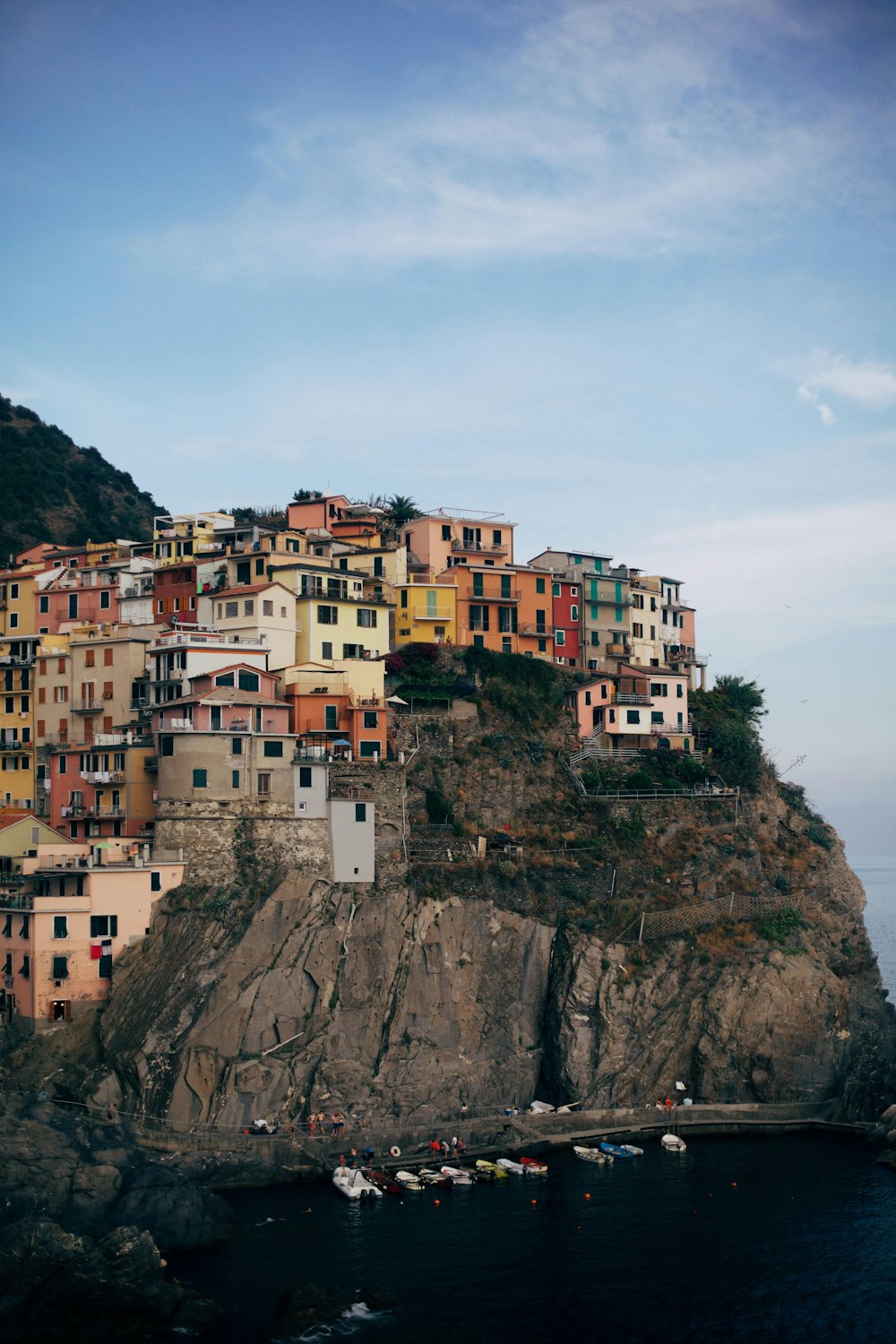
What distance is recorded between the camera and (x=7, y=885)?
88500mm

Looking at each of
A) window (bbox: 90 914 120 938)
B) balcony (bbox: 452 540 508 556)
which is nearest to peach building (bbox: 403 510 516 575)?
balcony (bbox: 452 540 508 556)

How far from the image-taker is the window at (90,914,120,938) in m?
83.8

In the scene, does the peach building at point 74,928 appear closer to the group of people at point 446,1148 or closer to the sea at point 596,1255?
the sea at point 596,1255

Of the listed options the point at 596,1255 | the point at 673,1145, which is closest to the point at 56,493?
the point at 673,1145

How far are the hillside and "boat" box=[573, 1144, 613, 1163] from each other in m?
81.6

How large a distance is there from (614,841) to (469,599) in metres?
22.1

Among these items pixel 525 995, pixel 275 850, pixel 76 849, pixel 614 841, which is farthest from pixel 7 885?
pixel 614 841

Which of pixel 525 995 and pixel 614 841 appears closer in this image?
pixel 525 995

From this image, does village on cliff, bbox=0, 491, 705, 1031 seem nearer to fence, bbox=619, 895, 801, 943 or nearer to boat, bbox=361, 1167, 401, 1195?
fence, bbox=619, 895, 801, 943

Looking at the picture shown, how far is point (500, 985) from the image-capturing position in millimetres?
85188

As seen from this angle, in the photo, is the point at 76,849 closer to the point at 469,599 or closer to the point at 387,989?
the point at 387,989

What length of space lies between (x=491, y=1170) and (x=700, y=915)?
2261 centimetres

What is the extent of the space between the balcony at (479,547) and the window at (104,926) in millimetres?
41858

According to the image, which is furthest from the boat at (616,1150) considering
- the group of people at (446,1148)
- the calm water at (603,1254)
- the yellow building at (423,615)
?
the yellow building at (423,615)
